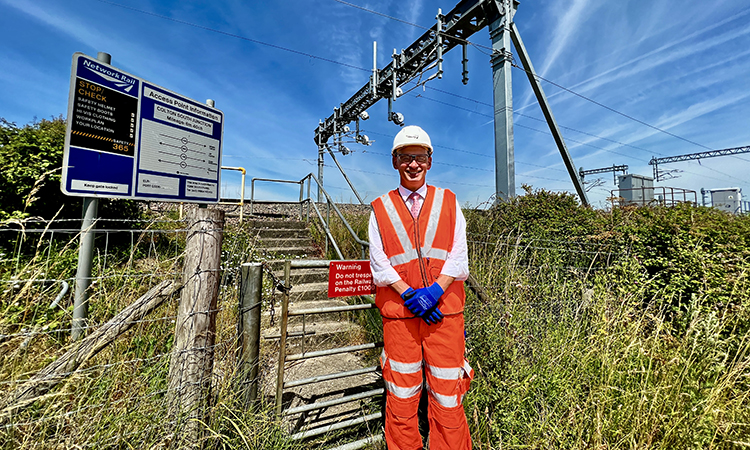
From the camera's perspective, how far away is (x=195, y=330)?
68.2 inches

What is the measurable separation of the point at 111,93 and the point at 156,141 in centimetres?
44

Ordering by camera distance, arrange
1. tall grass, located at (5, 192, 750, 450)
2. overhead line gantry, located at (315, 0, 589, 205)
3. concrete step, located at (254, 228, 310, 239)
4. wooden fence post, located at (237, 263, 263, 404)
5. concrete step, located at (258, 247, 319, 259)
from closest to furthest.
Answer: tall grass, located at (5, 192, 750, 450), wooden fence post, located at (237, 263, 263, 404), concrete step, located at (258, 247, 319, 259), concrete step, located at (254, 228, 310, 239), overhead line gantry, located at (315, 0, 589, 205)

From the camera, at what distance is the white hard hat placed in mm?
1837

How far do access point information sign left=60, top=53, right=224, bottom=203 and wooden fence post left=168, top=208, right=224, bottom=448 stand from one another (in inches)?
47.0

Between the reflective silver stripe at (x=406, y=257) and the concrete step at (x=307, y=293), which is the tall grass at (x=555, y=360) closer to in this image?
the reflective silver stripe at (x=406, y=257)

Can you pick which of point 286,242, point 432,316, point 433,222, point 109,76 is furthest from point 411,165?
point 286,242

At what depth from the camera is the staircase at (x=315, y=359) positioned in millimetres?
2189

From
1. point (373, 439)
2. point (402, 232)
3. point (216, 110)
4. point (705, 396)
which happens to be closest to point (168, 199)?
point (216, 110)

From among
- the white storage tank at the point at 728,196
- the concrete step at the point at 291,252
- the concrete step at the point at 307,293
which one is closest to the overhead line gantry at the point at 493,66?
the concrete step at the point at 291,252

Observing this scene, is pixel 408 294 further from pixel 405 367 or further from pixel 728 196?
pixel 728 196

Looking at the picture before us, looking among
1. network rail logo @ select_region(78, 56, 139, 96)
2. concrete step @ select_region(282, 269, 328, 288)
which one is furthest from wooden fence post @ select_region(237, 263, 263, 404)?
concrete step @ select_region(282, 269, 328, 288)

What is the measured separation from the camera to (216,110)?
313 cm

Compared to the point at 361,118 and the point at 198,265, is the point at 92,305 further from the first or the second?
the point at 361,118

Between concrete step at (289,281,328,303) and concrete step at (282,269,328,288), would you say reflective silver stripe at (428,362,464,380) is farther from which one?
concrete step at (282,269,328,288)
